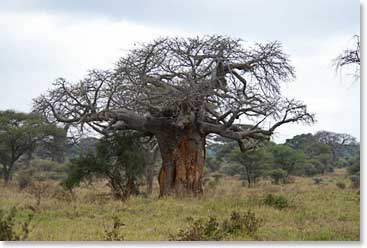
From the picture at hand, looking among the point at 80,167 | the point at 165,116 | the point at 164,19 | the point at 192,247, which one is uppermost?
the point at 164,19

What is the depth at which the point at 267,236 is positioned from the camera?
6.77 metres

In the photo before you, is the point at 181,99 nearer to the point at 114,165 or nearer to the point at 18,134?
the point at 114,165

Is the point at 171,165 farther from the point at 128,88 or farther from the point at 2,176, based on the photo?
the point at 2,176

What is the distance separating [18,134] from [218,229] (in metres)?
15.5

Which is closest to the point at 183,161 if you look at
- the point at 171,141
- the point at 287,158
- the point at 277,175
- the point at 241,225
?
the point at 171,141

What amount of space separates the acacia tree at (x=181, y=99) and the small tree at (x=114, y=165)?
129cm

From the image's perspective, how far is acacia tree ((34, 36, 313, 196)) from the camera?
10898mm

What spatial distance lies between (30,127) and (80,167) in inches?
305

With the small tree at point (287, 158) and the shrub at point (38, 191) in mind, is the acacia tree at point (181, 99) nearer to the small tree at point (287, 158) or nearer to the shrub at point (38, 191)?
the shrub at point (38, 191)

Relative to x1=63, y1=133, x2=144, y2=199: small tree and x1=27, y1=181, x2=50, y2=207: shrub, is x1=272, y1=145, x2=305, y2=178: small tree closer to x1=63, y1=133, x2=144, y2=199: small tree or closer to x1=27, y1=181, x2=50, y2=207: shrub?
x1=63, y1=133, x2=144, y2=199: small tree

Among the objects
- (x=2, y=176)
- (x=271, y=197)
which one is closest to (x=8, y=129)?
(x=2, y=176)

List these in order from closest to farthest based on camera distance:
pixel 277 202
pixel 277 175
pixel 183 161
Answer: pixel 277 202 < pixel 183 161 < pixel 277 175

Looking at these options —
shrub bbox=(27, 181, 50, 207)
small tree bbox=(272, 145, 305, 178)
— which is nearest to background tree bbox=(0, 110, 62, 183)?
shrub bbox=(27, 181, 50, 207)

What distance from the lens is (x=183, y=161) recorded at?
1257 centimetres
